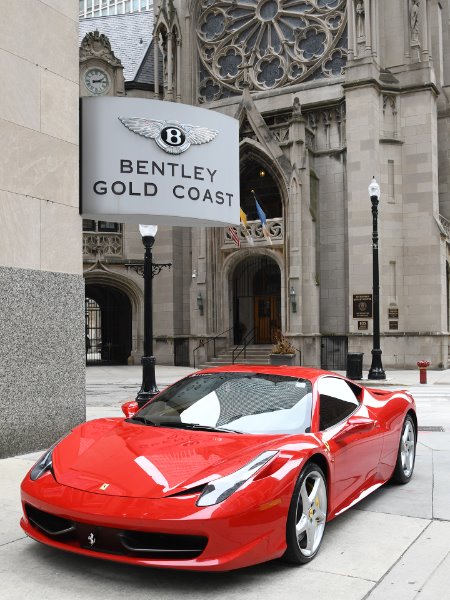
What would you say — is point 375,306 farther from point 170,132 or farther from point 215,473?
point 215,473

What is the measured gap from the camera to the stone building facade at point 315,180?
27.7m

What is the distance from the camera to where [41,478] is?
4.62 metres

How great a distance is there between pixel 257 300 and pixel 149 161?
77.7 feet

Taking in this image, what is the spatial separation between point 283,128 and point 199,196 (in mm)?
21313

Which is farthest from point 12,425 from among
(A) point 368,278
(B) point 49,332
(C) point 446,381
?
(A) point 368,278

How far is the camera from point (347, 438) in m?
5.47

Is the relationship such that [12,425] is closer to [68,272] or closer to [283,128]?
[68,272]

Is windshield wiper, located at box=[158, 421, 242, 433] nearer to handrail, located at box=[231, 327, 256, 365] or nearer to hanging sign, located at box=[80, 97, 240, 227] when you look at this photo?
hanging sign, located at box=[80, 97, 240, 227]

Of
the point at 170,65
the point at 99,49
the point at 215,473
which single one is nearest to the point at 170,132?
the point at 215,473

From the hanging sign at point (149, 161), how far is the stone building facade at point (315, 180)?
17981mm

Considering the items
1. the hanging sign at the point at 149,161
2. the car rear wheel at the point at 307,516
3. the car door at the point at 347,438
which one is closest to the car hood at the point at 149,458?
the car rear wheel at the point at 307,516

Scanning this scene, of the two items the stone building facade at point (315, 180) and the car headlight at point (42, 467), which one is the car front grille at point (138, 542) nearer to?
the car headlight at point (42, 467)

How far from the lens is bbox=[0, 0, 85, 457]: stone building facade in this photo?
8.24m

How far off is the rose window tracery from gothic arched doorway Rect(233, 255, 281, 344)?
28.1 feet
